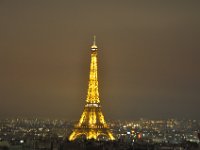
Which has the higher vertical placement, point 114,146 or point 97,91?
point 97,91

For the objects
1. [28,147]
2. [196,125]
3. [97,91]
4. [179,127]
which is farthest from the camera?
[179,127]

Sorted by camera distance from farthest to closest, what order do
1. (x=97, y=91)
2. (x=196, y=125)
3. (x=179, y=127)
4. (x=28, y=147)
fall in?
(x=179, y=127) < (x=196, y=125) < (x=97, y=91) < (x=28, y=147)

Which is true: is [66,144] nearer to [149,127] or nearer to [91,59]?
[91,59]

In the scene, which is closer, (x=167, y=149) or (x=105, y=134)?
(x=167, y=149)

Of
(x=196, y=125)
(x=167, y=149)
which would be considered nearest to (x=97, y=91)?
(x=167, y=149)

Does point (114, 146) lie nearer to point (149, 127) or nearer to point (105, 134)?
point (105, 134)

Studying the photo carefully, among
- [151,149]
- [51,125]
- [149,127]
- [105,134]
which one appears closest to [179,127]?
[149,127]
